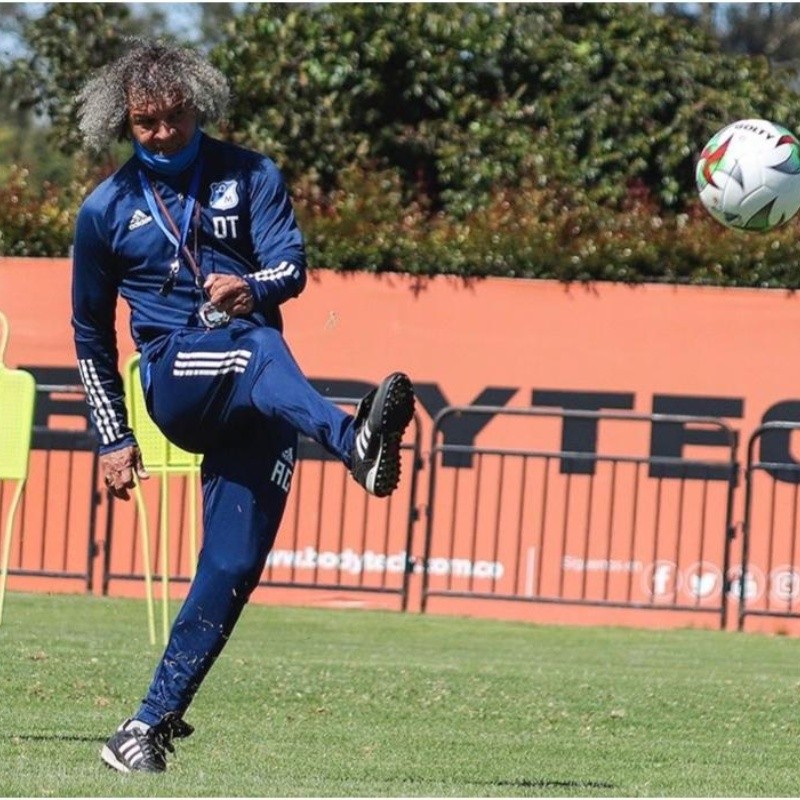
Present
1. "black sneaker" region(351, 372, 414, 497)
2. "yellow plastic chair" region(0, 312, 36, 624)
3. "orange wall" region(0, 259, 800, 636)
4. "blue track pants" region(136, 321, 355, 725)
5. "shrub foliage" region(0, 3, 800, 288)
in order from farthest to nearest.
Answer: "shrub foliage" region(0, 3, 800, 288) < "orange wall" region(0, 259, 800, 636) < "yellow plastic chair" region(0, 312, 36, 624) < "blue track pants" region(136, 321, 355, 725) < "black sneaker" region(351, 372, 414, 497)

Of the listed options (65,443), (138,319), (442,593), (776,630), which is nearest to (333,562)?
(442,593)

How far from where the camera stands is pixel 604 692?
9133mm

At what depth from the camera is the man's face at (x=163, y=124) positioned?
19.9ft

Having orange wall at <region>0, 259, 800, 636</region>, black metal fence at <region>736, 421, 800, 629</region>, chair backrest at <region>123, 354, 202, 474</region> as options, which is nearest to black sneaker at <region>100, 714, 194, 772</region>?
chair backrest at <region>123, 354, 202, 474</region>

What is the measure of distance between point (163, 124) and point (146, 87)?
5.1 inches

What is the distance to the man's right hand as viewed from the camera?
6.37 metres

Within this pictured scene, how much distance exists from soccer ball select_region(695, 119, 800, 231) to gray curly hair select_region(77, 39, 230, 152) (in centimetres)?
322

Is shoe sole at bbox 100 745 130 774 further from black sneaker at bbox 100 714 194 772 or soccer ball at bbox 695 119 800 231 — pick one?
soccer ball at bbox 695 119 800 231

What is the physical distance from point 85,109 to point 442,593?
29.0ft

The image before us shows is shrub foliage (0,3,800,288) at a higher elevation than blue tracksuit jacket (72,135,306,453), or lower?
higher

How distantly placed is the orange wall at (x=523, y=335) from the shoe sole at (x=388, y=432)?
9064mm

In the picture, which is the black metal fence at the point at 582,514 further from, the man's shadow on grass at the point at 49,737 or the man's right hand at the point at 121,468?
the man's right hand at the point at 121,468

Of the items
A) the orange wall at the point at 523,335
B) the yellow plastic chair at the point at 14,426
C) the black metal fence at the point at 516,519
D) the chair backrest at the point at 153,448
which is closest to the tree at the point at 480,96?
the orange wall at the point at 523,335

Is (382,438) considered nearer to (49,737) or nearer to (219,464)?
(219,464)
